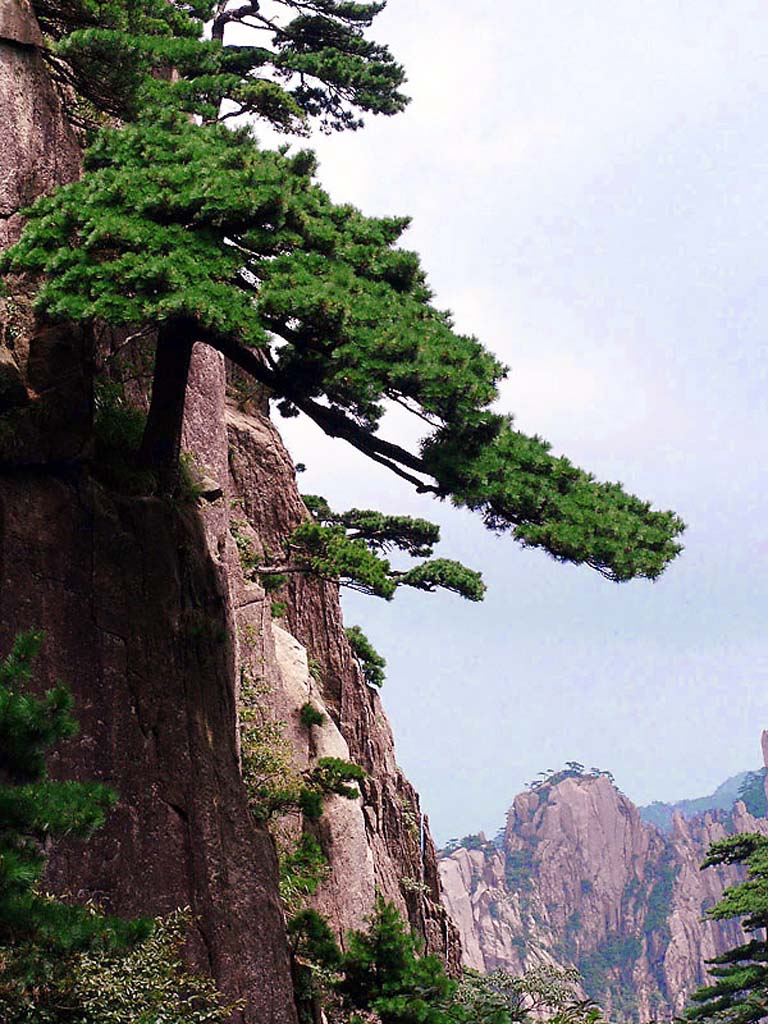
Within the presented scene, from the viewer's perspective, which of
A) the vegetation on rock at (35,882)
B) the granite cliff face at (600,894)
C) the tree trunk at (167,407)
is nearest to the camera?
the vegetation on rock at (35,882)

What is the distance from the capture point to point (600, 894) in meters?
106

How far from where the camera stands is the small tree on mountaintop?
7723mm

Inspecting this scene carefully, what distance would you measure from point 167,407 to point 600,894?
350 ft

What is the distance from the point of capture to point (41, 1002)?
6551 millimetres

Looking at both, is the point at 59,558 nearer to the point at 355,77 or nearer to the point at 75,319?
the point at 75,319

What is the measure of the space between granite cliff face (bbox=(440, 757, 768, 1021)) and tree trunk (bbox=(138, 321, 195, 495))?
296 ft

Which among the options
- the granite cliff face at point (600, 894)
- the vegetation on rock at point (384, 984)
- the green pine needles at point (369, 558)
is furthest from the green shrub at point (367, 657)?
the granite cliff face at point (600, 894)

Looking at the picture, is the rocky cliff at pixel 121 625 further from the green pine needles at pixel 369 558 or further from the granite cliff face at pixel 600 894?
the granite cliff face at pixel 600 894

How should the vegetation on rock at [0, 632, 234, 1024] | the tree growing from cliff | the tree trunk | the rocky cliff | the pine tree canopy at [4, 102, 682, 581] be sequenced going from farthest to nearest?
the tree growing from cliff < the tree trunk < the rocky cliff < the pine tree canopy at [4, 102, 682, 581] < the vegetation on rock at [0, 632, 234, 1024]

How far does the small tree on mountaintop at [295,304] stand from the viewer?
7.72m

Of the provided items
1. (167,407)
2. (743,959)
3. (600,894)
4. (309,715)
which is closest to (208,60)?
(167,407)

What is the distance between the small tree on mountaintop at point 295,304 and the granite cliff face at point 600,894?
90950 mm

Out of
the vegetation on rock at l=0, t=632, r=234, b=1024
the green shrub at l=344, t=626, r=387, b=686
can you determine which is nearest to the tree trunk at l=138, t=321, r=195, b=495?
the vegetation on rock at l=0, t=632, r=234, b=1024

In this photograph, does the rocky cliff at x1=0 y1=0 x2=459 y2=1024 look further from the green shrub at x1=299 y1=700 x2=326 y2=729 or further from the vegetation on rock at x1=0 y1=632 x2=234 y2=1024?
the green shrub at x1=299 y1=700 x2=326 y2=729
